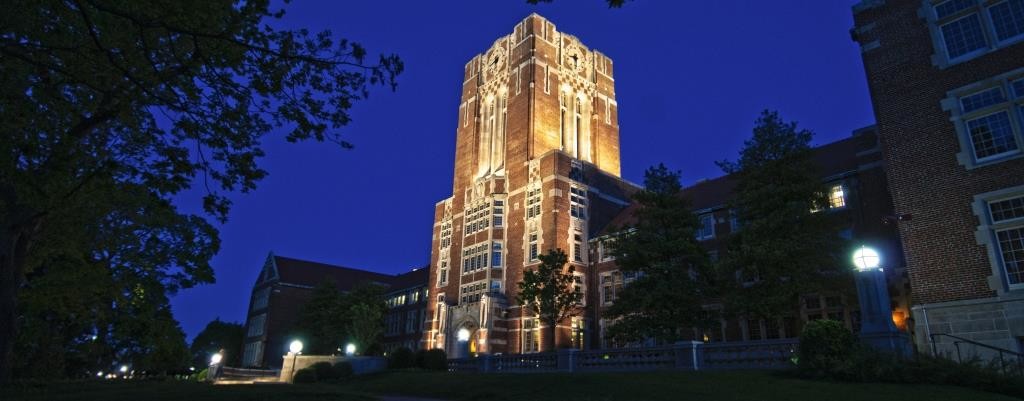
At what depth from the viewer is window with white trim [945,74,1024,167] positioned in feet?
64.5

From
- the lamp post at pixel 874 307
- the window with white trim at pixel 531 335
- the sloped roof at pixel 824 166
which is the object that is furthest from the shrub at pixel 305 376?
the lamp post at pixel 874 307

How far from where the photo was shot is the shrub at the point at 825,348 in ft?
49.3

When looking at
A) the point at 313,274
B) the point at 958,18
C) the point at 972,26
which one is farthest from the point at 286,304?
the point at 972,26

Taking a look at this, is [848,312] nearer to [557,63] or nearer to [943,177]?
[943,177]

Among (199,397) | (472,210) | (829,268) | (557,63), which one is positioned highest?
(557,63)

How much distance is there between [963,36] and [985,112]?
3376 mm

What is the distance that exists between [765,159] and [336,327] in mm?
43826

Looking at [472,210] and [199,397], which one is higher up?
[472,210]

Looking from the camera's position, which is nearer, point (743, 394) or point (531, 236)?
point (743, 394)

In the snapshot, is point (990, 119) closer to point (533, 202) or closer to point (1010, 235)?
point (1010, 235)

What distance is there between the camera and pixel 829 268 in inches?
988

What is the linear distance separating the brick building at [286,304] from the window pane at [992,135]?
56061mm

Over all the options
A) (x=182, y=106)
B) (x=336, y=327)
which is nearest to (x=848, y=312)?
Answer: (x=182, y=106)

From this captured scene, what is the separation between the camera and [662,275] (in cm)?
2905
